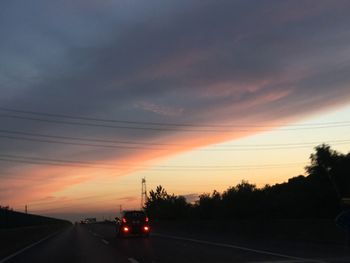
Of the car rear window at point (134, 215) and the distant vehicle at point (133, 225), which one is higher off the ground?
the car rear window at point (134, 215)

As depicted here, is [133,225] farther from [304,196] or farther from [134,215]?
[304,196]

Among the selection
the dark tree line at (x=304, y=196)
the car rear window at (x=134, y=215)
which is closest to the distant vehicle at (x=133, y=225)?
the car rear window at (x=134, y=215)

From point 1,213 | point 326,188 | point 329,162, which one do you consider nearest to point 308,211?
point 326,188

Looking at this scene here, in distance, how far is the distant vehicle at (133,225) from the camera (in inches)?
1351

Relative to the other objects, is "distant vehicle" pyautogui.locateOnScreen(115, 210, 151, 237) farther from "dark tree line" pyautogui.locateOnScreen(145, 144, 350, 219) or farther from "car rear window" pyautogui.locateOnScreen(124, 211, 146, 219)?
"dark tree line" pyautogui.locateOnScreen(145, 144, 350, 219)

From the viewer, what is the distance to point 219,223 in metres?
38.1

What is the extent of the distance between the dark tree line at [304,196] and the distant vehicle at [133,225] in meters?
31.6

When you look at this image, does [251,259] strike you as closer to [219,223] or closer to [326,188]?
[219,223]

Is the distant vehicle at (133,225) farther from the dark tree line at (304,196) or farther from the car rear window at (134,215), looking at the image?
the dark tree line at (304,196)

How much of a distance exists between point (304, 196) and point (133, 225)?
1533 inches

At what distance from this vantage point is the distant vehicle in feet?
113

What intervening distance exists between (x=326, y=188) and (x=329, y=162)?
23.2ft

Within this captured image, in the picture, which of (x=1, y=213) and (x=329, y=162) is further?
(x=329, y=162)

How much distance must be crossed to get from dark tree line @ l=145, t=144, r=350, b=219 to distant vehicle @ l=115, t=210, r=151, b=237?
31615 millimetres
